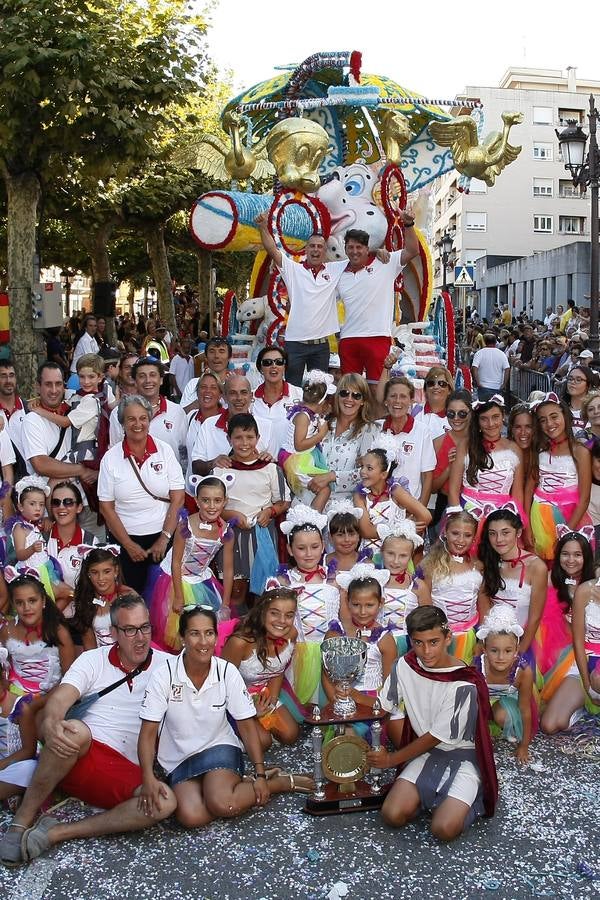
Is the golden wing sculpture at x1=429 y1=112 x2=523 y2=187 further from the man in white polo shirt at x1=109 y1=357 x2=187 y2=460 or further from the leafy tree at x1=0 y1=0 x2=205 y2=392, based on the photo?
the man in white polo shirt at x1=109 y1=357 x2=187 y2=460

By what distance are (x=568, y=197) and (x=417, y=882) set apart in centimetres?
5062

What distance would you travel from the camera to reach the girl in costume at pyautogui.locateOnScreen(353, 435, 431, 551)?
496 centimetres

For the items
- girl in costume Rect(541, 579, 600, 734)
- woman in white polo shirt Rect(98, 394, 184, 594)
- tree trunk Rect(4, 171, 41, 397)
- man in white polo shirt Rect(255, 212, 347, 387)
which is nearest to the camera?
girl in costume Rect(541, 579, 600, 734)

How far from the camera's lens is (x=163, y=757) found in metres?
3.65

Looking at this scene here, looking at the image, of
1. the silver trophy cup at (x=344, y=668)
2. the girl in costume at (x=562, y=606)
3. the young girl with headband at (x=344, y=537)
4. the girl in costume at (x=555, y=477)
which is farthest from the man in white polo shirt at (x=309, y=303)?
the silver trophy cup at (x=344, y=668)

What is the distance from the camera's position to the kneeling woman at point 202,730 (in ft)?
11.5

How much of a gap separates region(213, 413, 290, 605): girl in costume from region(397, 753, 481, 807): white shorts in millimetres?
1590

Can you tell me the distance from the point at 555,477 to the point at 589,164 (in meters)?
7.16

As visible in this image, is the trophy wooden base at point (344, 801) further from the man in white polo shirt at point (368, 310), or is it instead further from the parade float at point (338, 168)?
the parade float at point (338, 168)

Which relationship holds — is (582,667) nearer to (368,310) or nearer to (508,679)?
(508,679)

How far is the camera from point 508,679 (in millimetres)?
4094

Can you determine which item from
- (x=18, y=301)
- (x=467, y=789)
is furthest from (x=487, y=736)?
(x=18, y=301)

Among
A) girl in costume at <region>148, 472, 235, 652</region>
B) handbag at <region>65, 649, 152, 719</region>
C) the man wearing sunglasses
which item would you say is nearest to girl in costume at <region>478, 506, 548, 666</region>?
girl in costume at <region>148, 472, 235, 652</region>

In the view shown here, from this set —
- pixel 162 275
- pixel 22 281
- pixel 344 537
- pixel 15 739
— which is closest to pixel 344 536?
pixel 344 537
